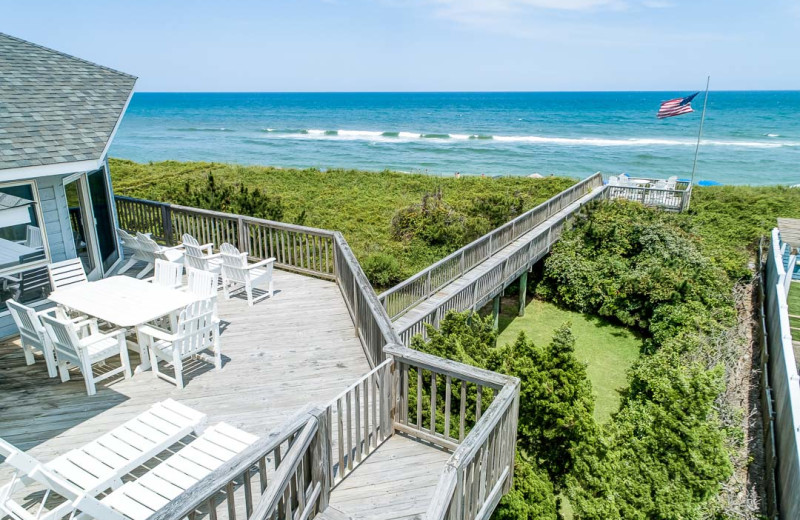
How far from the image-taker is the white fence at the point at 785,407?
6.23 m

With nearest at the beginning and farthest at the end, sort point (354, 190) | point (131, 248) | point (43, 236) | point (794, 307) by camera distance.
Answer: point (43, 236)
point (131, 248)
point (794, 307)
point (354, 190)

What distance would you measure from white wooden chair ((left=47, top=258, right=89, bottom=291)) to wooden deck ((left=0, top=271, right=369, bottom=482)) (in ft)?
2.90

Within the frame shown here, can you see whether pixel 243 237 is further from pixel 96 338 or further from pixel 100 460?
pixel 100 460

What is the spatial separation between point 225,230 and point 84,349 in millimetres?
4639

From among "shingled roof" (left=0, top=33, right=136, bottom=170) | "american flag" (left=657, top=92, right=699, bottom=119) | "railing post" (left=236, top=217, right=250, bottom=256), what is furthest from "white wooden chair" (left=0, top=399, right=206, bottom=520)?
"american flag" (left=657, top=92, right=699, bottom=119)

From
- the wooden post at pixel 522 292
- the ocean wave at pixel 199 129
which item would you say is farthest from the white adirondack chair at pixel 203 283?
the ocean wave at pixel 199 129

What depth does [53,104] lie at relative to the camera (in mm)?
7570

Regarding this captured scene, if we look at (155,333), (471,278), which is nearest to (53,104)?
(155,333)

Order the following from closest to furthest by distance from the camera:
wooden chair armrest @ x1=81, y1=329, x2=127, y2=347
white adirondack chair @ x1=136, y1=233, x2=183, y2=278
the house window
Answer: wooden chair armrest @ x1=81, y1=329, x2=127, y2=347, the house window, white adirondack chair @ x1=136, y1=233, x2=183, y2=278

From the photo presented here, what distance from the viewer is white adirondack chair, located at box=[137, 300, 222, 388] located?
5320 mm

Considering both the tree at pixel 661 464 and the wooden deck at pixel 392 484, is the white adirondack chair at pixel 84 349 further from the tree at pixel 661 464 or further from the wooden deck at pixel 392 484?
the tree at pixel 661 464

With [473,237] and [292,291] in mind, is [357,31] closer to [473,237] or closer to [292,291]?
[473,237]

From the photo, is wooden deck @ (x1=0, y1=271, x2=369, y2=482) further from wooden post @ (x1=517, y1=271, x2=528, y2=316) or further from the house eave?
wooden post @ (x1=517, y1=271, x2=528, y2=316)

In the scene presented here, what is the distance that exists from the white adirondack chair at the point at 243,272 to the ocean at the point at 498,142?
36.9 metres
